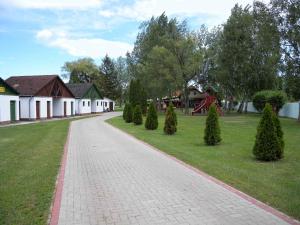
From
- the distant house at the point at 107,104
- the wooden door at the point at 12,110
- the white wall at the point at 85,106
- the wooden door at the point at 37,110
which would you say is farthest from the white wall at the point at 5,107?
the distant house at the point at 107,104

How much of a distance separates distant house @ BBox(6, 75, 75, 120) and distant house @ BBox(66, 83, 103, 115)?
18.6ft

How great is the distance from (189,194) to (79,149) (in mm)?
8131

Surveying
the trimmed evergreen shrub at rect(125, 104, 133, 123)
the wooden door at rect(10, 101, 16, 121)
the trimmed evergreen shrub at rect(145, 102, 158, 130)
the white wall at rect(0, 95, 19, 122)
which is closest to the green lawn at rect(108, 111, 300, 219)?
the trimmed evergreen shrub at rect(145, 102, 158, 130)

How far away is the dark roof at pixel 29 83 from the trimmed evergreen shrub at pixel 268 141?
106ft

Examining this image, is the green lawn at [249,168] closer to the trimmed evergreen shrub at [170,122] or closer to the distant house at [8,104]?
the trimmed evergreen shrub at [170,122]

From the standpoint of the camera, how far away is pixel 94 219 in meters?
5.66

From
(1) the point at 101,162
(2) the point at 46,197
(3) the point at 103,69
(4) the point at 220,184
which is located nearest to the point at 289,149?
(4) the point at 220,184

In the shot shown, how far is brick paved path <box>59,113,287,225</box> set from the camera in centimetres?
564

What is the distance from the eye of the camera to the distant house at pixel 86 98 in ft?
180

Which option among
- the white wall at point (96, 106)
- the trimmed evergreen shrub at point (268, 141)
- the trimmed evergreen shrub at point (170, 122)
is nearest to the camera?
the trimmed evergreen shrub at point (268, 141)

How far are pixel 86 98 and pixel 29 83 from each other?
1723 cm

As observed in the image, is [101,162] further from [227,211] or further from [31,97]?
[31,97]

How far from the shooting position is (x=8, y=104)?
110 ft

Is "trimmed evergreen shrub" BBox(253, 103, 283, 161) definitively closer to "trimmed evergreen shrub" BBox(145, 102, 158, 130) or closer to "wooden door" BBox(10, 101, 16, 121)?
"trimmed evergreen shrub" BBox(145, 102, 158, 130)
